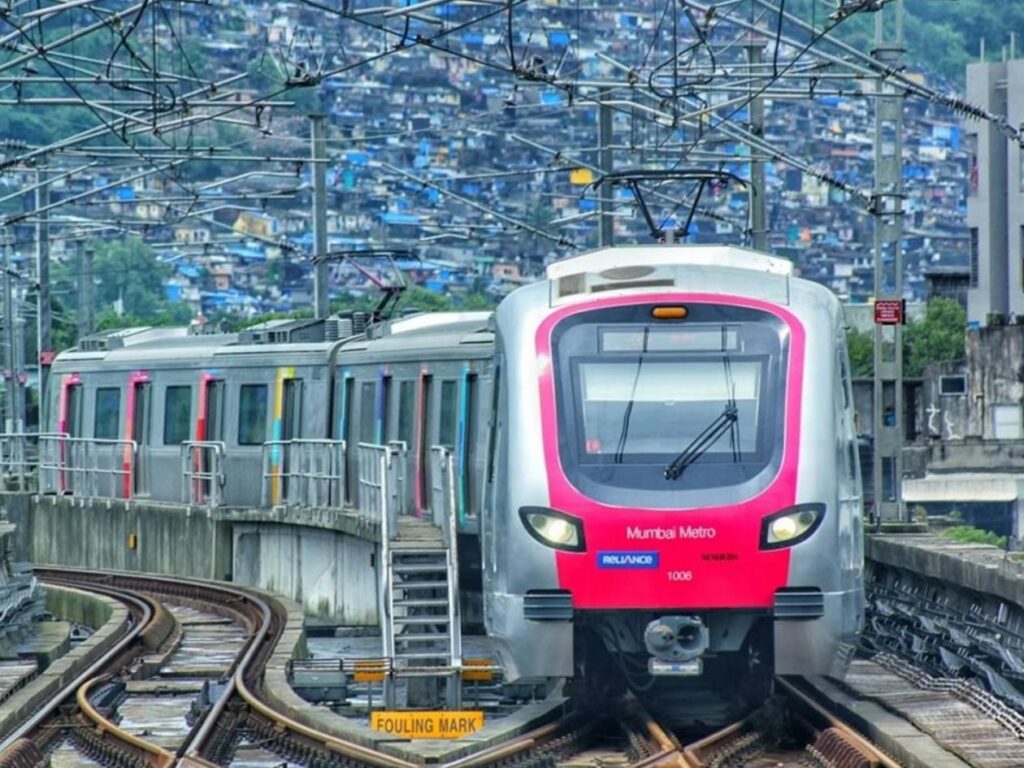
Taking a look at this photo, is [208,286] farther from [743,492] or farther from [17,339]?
[743,492]

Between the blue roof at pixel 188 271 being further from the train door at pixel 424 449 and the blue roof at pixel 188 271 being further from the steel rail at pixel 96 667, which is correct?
the train door at pixel 424 449

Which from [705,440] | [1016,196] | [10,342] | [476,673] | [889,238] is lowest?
[476,673]

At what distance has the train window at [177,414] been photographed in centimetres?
3584

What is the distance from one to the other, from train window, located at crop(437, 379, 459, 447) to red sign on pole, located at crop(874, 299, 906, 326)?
613cm

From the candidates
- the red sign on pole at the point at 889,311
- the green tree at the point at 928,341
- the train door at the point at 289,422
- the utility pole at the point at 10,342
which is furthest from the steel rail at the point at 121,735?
the green tree at the point at 928,341

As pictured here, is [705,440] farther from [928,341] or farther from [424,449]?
[928,341]

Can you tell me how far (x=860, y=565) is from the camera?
1725 centimetres

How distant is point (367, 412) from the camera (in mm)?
29281

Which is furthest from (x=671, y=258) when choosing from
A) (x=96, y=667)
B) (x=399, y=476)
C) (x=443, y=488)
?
(x=399, y=476)

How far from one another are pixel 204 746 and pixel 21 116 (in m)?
141

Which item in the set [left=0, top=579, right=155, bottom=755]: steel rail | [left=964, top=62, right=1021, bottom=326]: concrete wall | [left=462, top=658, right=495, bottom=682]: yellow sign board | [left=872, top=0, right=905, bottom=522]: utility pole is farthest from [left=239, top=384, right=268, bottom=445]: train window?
[left=964, top=62, right=1021, bottom=326]: concrete wall

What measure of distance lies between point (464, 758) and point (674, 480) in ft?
8.10

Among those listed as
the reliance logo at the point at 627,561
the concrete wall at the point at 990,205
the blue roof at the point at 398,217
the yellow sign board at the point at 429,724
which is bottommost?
the yellow sign board at the point at 429,724

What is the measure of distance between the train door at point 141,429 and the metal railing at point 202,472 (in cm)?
125
